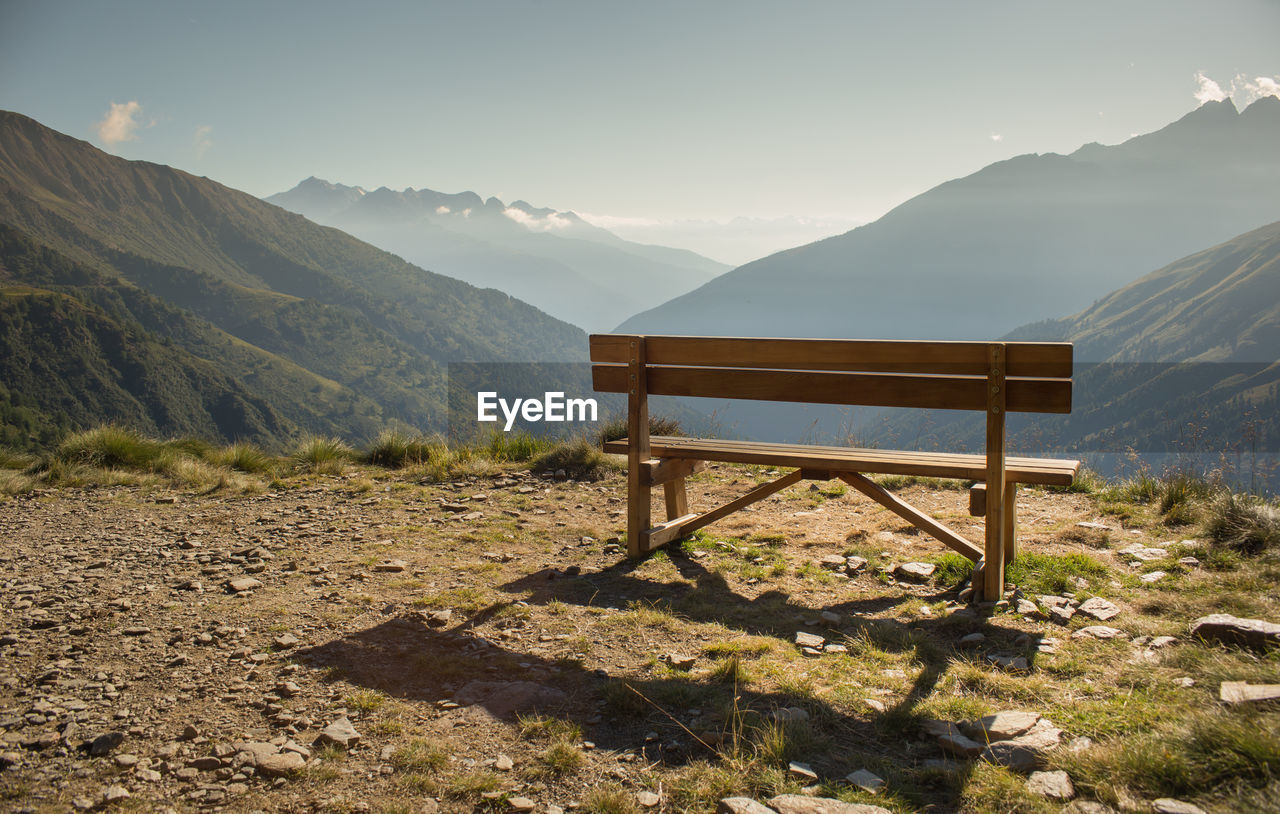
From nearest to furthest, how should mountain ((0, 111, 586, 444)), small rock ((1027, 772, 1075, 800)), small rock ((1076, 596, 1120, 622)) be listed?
small rock ((1027, 772, 1075, 800)) < small rock ((1076, 596, 1120, 622)) < mountain ((0, 111, 586, 444))

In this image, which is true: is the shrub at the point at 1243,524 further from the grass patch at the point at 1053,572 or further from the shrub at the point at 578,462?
the shrub at the point at 578,462

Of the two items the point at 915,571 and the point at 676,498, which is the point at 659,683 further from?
the point at 676,498

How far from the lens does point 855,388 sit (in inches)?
157

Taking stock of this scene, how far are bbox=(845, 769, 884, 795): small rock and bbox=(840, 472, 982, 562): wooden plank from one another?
2.20 m

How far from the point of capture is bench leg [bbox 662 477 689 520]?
17.7ft

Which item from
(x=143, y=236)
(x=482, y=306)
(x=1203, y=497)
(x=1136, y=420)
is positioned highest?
(x=143, y=236)

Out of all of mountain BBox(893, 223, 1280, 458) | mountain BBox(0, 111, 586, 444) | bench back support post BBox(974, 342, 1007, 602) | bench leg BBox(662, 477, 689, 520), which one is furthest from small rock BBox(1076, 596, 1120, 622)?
mountain BBox(893, 223, 1280, 458)

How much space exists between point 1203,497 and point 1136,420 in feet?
313

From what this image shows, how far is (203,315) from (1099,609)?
5746 inches

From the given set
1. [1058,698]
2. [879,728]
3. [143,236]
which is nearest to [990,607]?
[1058,698]

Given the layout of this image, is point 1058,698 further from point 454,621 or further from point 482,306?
point 482,306

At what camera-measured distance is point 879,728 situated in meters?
2.60

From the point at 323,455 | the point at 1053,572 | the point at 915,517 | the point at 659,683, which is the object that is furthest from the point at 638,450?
the point at 323,455

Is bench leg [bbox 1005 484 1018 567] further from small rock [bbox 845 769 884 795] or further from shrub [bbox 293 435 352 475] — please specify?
shrub [bbox 293 435 352 475]
